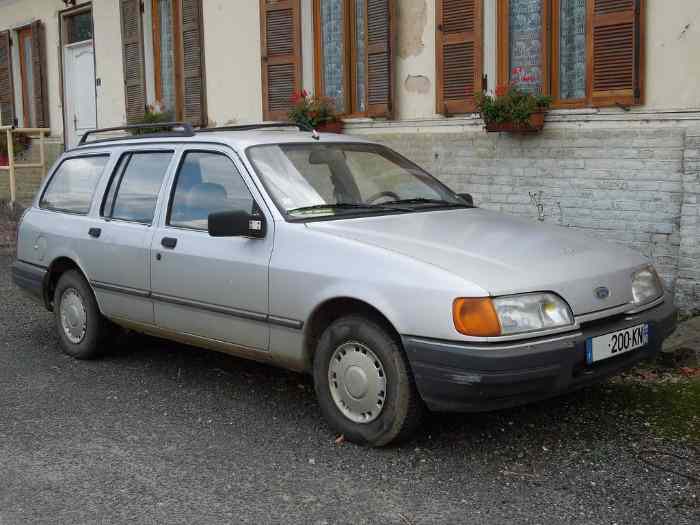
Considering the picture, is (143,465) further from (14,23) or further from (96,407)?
(14,23)

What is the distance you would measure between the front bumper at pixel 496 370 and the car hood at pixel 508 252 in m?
0.25

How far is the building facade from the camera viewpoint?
7699mm

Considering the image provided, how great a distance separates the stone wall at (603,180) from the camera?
760 centimetres

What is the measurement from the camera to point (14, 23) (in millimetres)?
17125

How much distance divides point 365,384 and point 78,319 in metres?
2.92

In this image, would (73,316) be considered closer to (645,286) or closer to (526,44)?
(645,286)

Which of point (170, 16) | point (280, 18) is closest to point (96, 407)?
point (280, 18)

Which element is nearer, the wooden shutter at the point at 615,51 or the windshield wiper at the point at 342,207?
the windshield wiper at the point at 342,207

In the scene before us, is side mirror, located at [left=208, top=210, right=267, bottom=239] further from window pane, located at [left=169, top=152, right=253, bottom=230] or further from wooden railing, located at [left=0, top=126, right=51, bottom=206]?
wooden railing, located at [left=0, top=126, right=51, bottom=206]

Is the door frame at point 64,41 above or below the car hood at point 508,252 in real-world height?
above

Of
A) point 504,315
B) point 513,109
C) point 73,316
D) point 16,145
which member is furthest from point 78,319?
point 16,145

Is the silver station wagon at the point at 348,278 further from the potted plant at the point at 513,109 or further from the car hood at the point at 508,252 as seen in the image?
the potted plant at the point at 513,109

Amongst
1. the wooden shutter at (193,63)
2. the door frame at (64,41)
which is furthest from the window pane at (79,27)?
the wooden shutter at (193,63)

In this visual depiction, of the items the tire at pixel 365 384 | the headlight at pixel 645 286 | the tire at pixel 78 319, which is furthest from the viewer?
the tire at pixel 78 319
